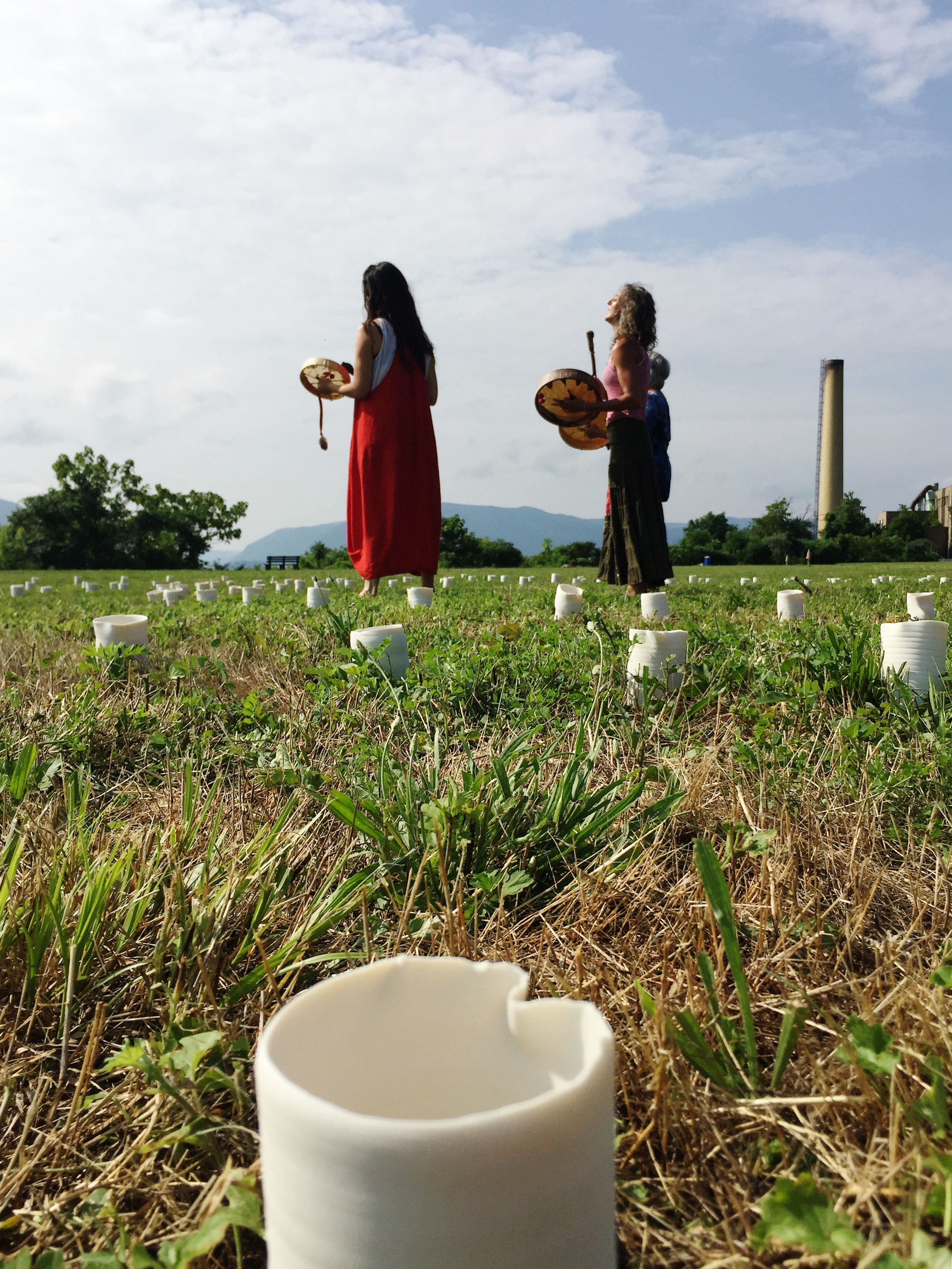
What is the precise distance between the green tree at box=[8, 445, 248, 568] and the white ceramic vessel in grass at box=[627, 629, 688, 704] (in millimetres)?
53584

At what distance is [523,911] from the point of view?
1781mm

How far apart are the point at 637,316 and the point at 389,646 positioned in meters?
5.11

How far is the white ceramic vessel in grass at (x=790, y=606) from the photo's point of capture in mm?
5633

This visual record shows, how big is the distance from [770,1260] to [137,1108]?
2.74 ft

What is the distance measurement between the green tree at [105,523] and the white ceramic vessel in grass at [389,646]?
52983 mm

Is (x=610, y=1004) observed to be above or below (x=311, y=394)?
below

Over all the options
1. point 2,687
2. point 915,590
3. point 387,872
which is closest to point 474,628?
point 2,687

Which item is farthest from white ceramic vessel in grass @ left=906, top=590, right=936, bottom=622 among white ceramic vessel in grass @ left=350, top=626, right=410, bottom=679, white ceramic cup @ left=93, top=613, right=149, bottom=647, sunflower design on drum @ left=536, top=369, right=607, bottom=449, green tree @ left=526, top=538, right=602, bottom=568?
green tree @ left=526, top=538, right=602, bottom=568

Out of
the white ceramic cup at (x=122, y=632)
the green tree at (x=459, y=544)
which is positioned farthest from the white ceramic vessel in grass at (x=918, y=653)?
the green tree at (x=459, y=544)

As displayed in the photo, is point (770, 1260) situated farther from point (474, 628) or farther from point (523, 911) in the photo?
point (474, 628)

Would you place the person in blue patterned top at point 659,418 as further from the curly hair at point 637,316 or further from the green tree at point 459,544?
the green tree at point 459,544

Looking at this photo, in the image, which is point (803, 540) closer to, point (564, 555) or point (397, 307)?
point (564, 555)

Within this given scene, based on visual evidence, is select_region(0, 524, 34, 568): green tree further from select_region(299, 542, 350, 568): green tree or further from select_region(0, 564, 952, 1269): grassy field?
select_region(0, 564, 952, 1269): grassy field

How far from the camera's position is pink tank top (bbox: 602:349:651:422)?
7582 mm
